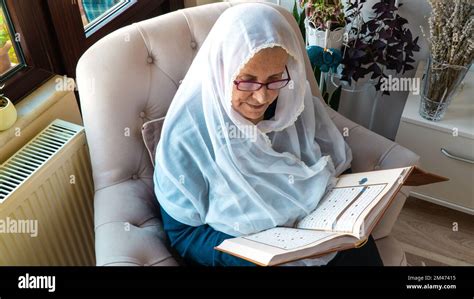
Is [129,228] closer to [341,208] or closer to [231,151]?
[231,151]

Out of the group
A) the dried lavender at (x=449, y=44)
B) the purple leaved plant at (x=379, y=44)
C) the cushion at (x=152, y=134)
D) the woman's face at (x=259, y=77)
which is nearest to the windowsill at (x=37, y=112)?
the cushion at (x=152, y=134)

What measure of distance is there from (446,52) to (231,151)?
2.80ft

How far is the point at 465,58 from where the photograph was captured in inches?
53.4

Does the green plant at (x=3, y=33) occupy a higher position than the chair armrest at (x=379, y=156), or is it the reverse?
the green plant at (x=3, y=33)

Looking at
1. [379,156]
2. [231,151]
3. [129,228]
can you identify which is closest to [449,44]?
[379,156]

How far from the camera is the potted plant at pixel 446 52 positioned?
129 centimetres

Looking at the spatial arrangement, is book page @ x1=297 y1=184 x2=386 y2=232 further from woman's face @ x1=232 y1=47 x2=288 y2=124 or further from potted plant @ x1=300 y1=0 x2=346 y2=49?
potted plant @ x1=300 y1=0 x2=346 y2=49

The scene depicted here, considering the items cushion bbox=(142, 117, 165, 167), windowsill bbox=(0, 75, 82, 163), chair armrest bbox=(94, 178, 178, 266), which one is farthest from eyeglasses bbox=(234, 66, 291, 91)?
windowsill bbox=(0, 75, 82, 163)

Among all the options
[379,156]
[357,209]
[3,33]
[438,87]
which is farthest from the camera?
[438,87]

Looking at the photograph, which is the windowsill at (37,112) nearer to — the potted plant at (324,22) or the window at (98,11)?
the window at (98,11)

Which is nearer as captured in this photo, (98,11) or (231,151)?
(231,151)

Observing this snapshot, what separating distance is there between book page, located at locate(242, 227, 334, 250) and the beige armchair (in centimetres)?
24

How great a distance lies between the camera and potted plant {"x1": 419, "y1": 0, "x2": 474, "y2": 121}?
1295 mm

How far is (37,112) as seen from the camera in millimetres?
1149
